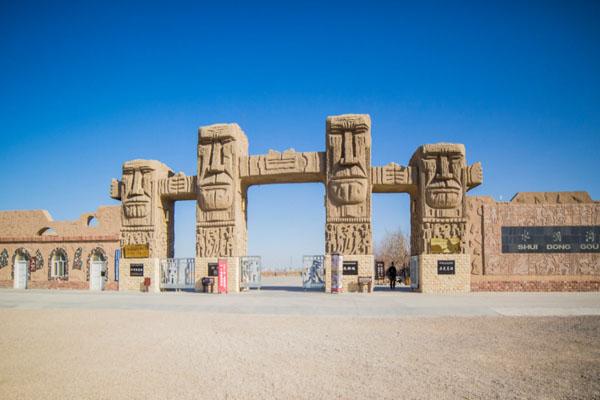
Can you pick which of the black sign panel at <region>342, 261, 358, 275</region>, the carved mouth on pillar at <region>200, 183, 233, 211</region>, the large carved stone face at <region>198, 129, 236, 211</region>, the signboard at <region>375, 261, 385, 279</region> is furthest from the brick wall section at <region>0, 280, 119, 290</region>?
the signboard at <region>375, 261, 385, 279</region>

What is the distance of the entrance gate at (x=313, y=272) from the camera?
973 inches

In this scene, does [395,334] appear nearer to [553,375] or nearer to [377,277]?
[553,375]

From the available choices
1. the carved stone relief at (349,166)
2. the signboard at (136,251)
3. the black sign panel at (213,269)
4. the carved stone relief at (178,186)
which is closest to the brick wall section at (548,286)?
the carved stone relief at (349,166)

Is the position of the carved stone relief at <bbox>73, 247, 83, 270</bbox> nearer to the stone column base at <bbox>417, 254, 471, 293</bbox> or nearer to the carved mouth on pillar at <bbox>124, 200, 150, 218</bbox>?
the carved mouth on pillar at <bbox>124, 200, 150, 218</bbox>

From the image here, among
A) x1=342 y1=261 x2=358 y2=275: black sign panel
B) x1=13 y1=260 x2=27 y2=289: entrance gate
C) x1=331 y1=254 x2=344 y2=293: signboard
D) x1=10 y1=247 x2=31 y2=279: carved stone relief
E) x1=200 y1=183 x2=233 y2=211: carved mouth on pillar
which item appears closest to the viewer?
x1=331 y1=254 x2=344 y2=293: signboard

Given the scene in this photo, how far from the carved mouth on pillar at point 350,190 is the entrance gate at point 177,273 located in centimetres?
858

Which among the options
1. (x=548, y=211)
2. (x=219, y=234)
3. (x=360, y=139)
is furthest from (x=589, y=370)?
(x=548, y=211)

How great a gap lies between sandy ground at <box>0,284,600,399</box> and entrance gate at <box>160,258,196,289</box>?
40.4ft

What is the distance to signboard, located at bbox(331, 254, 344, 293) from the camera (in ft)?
72.4

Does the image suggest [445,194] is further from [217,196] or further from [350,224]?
[217,196]

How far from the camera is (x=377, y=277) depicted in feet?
109

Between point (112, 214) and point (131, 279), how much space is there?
6.07 meters

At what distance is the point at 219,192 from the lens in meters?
23.9

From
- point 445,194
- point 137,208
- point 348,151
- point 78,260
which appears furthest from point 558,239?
point 78,260
